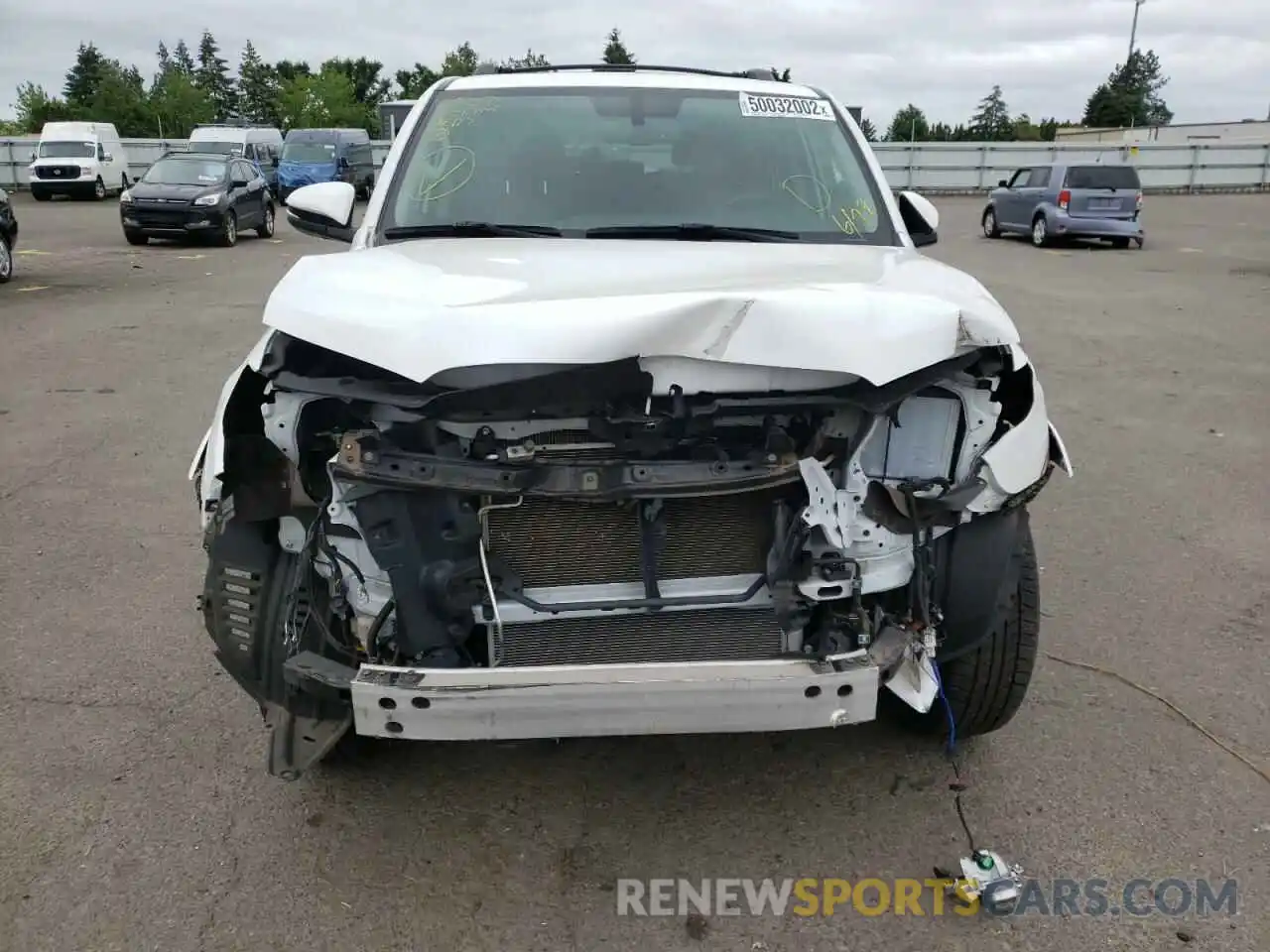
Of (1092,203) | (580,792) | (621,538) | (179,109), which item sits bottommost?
(580,792)

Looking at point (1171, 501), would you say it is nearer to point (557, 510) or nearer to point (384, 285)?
point (557, 510)

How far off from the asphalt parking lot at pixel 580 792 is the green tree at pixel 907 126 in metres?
84.0

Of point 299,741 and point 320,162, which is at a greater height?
point 320,162

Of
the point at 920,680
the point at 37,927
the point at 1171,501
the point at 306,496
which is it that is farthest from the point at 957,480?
the point at 1171,501

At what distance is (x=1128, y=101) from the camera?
81438 mm

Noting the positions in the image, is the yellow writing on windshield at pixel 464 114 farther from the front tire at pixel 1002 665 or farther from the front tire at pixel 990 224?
the front tire at pixel 990 224

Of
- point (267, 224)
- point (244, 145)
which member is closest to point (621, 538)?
point (267, 224)

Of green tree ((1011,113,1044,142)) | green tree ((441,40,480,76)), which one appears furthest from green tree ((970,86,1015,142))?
green tree ((441,40,480,76))

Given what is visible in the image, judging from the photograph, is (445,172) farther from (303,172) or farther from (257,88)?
(257,88)

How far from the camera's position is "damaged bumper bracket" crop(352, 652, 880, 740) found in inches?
96.0

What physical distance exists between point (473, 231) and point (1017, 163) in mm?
33773

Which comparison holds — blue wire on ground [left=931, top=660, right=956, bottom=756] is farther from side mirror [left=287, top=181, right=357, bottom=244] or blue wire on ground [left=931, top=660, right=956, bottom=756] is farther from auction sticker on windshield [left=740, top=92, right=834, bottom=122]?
side mirror [left=287, top=181, right=357, bottom=244]

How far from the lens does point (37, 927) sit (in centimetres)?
258

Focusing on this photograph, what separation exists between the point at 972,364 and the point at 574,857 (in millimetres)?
1683
